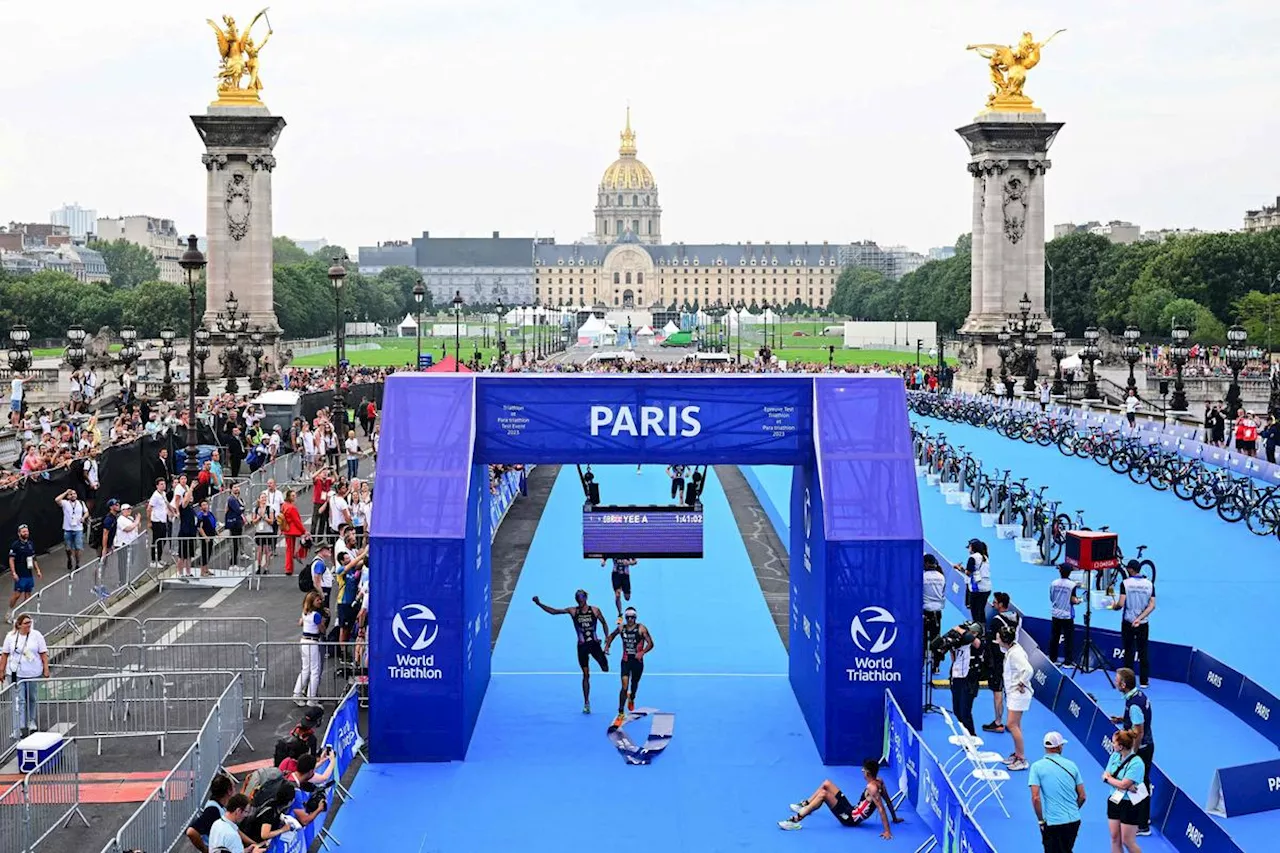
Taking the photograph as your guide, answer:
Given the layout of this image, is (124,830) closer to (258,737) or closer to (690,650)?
(258,737)

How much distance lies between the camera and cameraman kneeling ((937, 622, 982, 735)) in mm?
16703

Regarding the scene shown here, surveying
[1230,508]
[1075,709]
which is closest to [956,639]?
[1075,709]

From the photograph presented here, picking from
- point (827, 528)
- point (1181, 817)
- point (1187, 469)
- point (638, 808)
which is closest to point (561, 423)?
point (827, 528)

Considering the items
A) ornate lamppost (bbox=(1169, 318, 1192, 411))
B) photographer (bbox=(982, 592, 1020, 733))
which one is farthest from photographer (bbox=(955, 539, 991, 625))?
ornate lamppost (bbox=(1169, 318, 1192, 411))

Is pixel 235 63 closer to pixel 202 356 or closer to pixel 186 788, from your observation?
pixel 202 356

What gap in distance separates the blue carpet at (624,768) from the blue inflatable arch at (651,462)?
1.84ft

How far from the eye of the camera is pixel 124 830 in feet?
39.7

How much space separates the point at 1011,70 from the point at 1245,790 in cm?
6714

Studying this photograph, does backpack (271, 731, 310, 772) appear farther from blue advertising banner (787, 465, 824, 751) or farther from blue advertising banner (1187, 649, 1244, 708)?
blue advertising banner (1187, 649, 1244, 708)

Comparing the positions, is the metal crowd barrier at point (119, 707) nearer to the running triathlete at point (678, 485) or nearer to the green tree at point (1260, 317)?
the running triathlete at point (678, 485)

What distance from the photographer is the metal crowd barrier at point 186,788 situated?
12914 mm

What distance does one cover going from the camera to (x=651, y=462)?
17297mm

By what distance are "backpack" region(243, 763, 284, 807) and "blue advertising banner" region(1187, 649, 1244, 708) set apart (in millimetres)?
11151

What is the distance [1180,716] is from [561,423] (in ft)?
26.4
